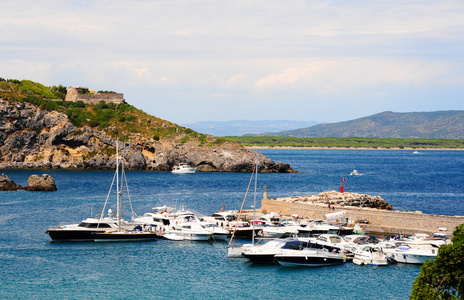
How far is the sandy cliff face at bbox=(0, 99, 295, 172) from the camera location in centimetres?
12619

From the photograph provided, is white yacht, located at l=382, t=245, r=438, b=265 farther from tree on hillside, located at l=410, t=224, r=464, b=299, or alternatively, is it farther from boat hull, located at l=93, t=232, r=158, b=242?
boat hull, located at l=93, t=232, r=158, b=242

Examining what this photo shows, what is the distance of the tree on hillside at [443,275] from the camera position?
1970 centimetres

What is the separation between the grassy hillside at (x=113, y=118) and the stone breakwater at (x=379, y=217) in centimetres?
7526

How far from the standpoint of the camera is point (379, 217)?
4888 cm

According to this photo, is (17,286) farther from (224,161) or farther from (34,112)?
(34,112)

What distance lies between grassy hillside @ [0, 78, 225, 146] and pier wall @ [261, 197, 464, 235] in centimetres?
7643

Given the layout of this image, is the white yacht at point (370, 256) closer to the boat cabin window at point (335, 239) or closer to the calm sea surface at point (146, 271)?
the calm sea surface at point (146, 271)

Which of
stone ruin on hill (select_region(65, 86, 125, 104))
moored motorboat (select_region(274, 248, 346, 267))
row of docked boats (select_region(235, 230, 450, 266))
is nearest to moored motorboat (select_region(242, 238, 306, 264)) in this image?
row of docked boats (select_region(235, 230, 450, 266))

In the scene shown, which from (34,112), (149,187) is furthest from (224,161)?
(34,112)

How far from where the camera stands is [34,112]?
132 metres

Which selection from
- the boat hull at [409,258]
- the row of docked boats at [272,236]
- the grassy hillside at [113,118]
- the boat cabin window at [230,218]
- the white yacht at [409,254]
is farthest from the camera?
the grassy hillside at [113,118]

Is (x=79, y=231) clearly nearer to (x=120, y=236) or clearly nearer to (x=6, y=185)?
(x=120, y=236)

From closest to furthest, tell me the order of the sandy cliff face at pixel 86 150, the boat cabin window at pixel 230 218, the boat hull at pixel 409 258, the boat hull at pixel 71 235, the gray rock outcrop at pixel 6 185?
the boat hull at pixel 409 258, the boat hull at pixel 71 235, the boat cabin window at pixel 230 218, the gray rock outcrop at pixel 6 185, the sandy cliff face at pixel 86 150

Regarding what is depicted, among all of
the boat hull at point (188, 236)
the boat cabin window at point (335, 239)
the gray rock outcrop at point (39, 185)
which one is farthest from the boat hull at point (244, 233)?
the gray rock outcrop at point (39, 185)
